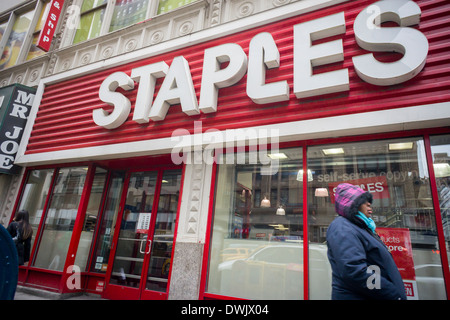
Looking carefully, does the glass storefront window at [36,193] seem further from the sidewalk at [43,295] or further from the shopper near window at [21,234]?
the sidewalk at [43,295]

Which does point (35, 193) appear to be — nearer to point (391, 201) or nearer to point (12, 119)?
point (12, 119)

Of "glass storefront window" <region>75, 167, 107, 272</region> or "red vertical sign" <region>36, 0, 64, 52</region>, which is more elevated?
"red vertical sign" <region>36, 0, 64, 52</region>

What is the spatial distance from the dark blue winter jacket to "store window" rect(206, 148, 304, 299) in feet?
5.67

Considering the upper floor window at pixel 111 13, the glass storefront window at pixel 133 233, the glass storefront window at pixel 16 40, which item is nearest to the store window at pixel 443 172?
the glass storefront window at pixel 133 233

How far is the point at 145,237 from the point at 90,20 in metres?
7.09

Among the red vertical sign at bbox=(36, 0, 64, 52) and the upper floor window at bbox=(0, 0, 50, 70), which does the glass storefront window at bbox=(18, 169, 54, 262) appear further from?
the upper floor window at bbox=(0, 0, 50, 70)

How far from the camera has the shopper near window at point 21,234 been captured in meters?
5.46

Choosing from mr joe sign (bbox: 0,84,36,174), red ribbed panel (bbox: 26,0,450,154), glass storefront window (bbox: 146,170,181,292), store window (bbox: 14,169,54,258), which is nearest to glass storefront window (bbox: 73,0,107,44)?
red ribbed panel (bbox: 26,0,450,154)

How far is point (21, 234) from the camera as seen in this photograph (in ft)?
18.1

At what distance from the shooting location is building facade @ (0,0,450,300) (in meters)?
3.71

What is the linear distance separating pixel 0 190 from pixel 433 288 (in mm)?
9538

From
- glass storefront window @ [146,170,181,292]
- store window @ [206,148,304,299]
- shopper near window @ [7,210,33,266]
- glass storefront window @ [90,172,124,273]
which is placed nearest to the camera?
store window @ [206,148,304,299]

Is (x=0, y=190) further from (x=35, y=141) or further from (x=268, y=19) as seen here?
(x=268, y=19)

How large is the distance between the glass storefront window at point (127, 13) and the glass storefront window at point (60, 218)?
420cm
